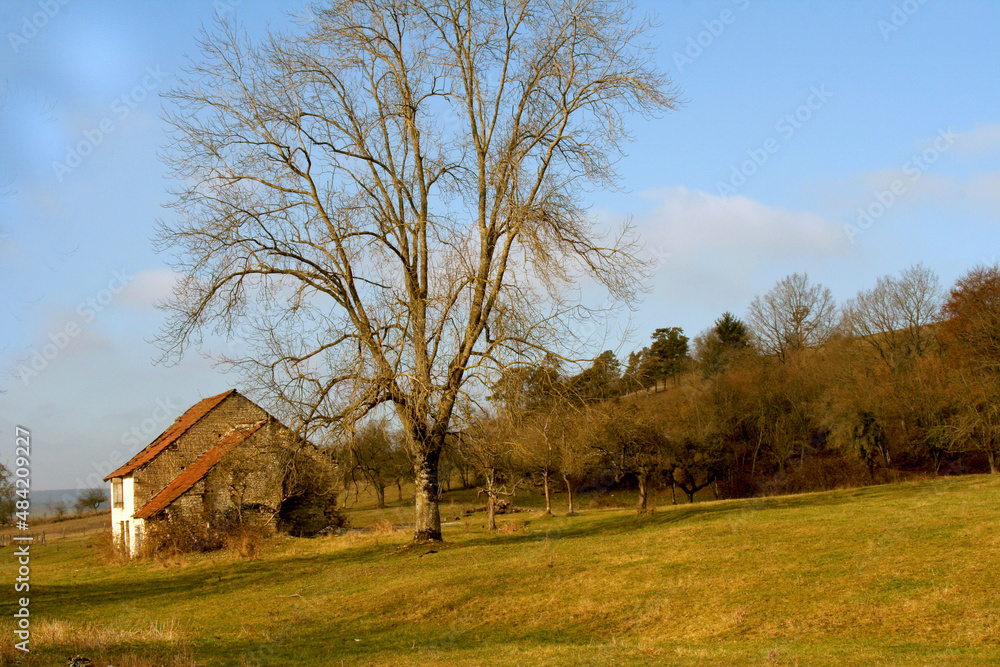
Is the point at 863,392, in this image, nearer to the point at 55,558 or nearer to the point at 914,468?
the point at 914,468

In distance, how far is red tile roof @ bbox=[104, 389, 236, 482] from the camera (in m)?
35.6

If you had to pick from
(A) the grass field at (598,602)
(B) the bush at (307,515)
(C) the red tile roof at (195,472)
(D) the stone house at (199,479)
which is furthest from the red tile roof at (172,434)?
(A) the grass field at (598,602)

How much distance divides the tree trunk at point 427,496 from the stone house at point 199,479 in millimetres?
7472

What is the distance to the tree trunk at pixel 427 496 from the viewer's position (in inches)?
869

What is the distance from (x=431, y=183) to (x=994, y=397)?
3487 centimetres

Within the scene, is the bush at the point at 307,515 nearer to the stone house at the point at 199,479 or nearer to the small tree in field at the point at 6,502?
the stone house at the point at 199,479

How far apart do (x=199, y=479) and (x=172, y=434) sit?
21.4 feet

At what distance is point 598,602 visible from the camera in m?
14.1

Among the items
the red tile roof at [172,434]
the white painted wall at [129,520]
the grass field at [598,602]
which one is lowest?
the grass field at [598,602]

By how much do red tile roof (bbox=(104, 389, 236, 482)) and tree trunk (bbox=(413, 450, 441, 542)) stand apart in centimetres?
1846

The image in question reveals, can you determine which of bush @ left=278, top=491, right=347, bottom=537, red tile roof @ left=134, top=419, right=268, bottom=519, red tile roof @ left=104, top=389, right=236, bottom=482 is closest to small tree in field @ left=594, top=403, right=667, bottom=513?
bush @ left=278, top=491, right=347, bottom=537

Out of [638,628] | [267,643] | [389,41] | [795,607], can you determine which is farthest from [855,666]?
[389,41]

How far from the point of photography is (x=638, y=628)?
12578 mm

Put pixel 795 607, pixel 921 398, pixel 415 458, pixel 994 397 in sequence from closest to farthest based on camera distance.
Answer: pixel 795 607 → pixel 415 458 → pixel 994 397 → pixel 921 398
